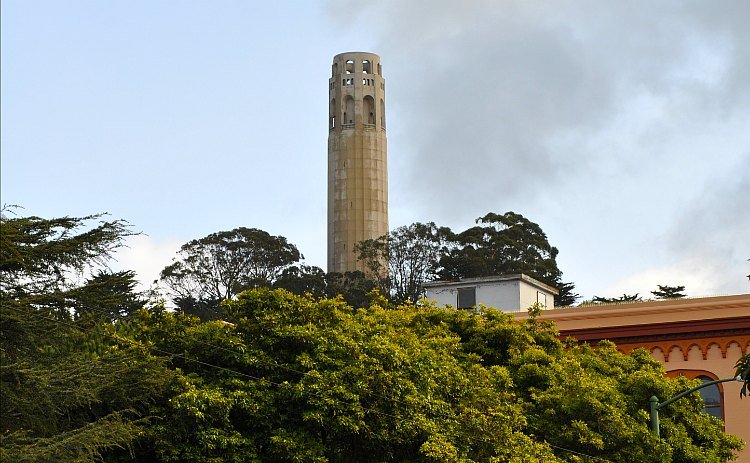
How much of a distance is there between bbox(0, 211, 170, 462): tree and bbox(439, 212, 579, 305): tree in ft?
217

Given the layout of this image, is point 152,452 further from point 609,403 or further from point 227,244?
point 227,244

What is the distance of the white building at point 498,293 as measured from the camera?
52.6m

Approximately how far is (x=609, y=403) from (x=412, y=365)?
5491 mm

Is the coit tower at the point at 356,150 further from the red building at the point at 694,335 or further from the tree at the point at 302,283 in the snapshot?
the red building at the point at 694,335

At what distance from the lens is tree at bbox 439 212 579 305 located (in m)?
91.8

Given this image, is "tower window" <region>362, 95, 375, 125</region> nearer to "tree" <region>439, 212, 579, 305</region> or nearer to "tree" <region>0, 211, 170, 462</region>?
"tree" <region>439, 212, 579, 305</region>

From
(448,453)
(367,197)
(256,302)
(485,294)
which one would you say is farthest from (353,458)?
(367,197)

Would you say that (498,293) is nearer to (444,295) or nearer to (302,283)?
(444,295)

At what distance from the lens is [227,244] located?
9794 centimetres

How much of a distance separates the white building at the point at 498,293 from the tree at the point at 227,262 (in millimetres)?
43327

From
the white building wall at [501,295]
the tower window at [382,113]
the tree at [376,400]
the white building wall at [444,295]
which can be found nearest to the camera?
the tree at [376,400]

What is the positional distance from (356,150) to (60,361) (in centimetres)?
9959

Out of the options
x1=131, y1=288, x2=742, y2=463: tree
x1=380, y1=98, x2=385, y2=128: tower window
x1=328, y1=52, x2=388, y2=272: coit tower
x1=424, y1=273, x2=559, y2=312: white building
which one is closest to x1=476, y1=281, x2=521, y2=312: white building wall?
x1=424, y1=273, x2=559, y2=312: white building

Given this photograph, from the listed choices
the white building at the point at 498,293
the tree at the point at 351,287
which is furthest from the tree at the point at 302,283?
the white building at the point at 498,293
